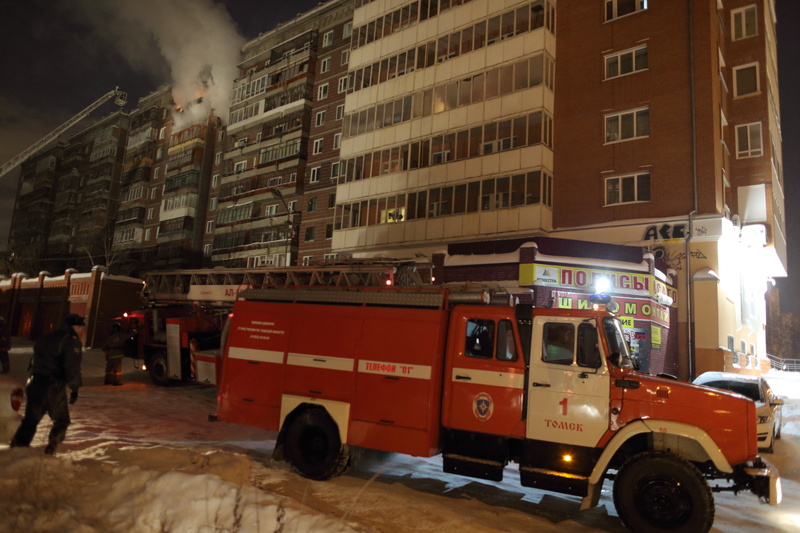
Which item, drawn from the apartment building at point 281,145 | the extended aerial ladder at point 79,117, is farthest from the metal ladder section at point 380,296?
the extended aerial ladder at point 79,117

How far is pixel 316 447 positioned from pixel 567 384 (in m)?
3.81

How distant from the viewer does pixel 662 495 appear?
5.70 metres

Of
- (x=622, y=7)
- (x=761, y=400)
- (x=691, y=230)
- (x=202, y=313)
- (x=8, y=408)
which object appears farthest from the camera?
(x=622, y=7)

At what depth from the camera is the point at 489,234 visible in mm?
23719

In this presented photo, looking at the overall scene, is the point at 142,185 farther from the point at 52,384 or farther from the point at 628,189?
the point at 52,384

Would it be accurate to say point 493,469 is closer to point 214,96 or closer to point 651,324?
point 651,324

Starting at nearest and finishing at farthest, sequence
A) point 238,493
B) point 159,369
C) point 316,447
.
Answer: point 238,493 → point 316,447 → point 159,369

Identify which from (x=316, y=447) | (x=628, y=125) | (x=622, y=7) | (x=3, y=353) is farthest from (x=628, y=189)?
(x=3, y=353)

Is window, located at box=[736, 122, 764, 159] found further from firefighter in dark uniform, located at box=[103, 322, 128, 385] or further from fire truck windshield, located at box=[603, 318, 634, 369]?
firefighter in dark uniform, located at box=[103, 322, 128, 385]

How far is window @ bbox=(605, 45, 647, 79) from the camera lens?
23456 millimetres

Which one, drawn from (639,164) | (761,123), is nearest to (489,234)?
(639,164)

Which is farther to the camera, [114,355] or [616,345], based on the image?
[114,355]

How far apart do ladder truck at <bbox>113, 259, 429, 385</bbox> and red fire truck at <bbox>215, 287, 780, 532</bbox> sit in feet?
17.8

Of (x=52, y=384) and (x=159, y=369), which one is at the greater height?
(x=52, y=384)
